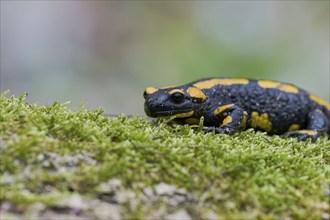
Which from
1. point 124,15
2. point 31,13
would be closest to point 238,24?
point 124,15

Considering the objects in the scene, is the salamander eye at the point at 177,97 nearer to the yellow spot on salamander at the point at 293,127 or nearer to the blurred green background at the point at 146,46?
the yellow spot on salamander at the point at 293,127

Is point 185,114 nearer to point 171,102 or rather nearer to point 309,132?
point 171,102

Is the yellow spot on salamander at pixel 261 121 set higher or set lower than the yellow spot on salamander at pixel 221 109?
lower

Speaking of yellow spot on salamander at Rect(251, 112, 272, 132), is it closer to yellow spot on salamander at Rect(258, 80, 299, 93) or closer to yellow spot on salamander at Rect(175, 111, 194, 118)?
yellow spot on salamander at Rect(258, 80, 299, 93)

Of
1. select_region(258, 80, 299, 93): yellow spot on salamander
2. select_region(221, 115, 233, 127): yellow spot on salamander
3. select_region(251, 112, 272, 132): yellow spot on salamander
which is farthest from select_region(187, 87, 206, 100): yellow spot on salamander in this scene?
select_region(258, 80, 299, 93): yellow spot on salamander

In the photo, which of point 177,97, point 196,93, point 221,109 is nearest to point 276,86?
point 221,109

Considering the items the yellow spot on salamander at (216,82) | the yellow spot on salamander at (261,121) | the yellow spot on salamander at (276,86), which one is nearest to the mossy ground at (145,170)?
the yellow spot on salamander at (216,82)

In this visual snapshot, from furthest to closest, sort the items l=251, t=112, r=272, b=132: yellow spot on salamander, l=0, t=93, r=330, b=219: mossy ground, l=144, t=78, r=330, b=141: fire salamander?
l=251, t=112, r=272, b=132: yellow spot on salamander < l=144, t=78, r=330, b=141: fire salamander < l=0, t=93, r=330, b=219: mossy ground
